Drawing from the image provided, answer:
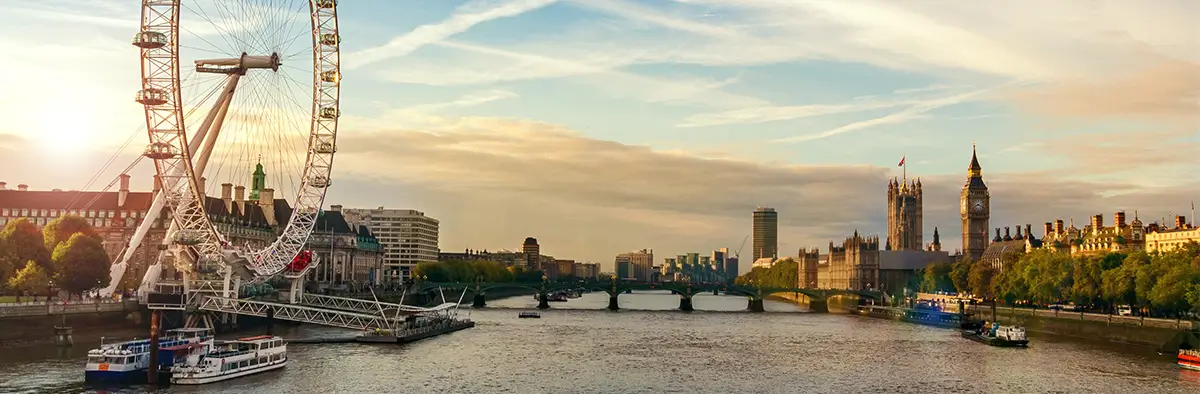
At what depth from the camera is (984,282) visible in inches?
7052

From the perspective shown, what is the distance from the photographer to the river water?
240ft

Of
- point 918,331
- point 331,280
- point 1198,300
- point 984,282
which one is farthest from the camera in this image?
point 331,280

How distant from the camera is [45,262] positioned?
9831 cm

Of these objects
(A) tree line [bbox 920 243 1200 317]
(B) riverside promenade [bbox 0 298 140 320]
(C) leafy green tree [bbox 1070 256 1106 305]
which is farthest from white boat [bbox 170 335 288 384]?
(C) leafy green tree [bbox 1070 256 1106 305]

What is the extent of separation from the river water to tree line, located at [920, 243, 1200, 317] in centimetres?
958

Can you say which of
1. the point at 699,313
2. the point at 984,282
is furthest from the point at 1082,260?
the point at 699,313

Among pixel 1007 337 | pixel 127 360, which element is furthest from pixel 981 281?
pixel 127 360

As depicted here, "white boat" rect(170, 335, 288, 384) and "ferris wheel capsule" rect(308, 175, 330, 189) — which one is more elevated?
"ferris wheel capsule" rect(308, 175, 330, 189)

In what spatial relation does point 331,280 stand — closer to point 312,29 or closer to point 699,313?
point 699,313

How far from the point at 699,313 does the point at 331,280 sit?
6110 cm

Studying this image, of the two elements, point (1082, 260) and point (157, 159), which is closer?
point (157, 159)

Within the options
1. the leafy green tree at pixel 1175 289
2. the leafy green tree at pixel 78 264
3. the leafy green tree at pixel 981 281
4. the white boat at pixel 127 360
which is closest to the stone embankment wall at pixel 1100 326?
the leafy green tree at pixel 1175 289

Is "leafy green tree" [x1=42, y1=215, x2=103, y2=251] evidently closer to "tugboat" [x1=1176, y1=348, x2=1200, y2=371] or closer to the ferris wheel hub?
the ferris wheel hub

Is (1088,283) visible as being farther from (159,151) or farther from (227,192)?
(227,192)
